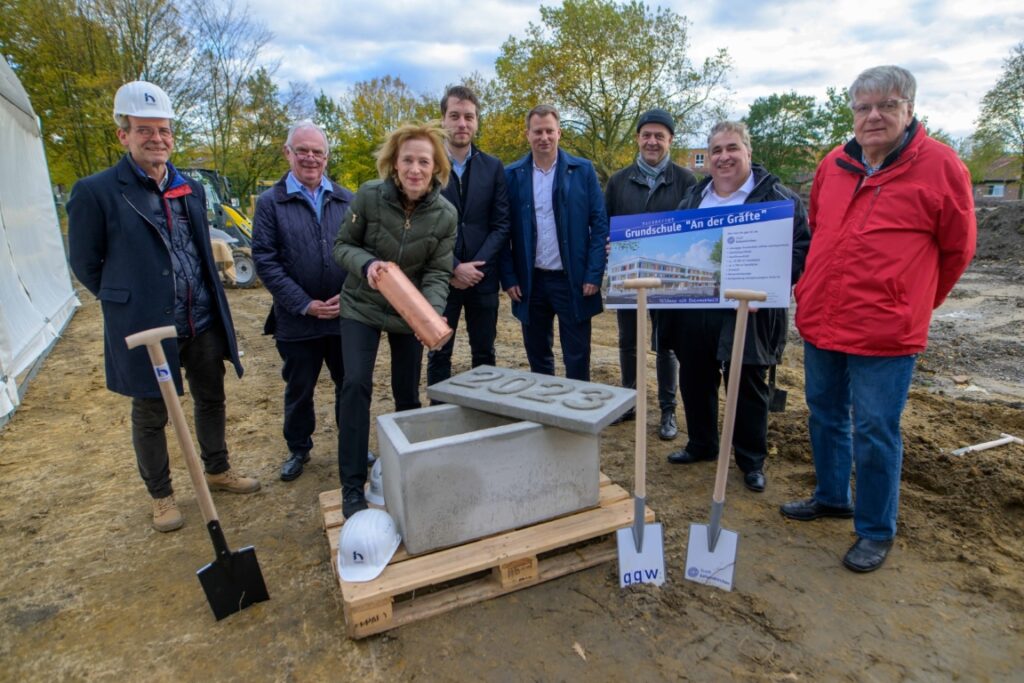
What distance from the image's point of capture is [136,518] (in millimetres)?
3309

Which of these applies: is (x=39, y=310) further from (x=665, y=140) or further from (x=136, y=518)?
(x=665, y=140)

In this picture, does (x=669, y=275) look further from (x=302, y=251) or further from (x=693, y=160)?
(x=693, y=160)

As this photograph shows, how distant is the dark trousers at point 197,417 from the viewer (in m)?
3.00

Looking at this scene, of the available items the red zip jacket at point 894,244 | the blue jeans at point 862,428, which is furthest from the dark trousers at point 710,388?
the red zip jacket at point 894,244

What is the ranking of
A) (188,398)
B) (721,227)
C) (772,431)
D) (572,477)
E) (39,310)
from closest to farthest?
(572,477) → (721,227) → (772,431) → (188,398) → (39,310)

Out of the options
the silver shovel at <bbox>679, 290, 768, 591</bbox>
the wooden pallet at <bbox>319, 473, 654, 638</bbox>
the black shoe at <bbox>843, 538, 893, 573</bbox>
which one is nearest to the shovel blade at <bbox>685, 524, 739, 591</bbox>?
the silver shovel at <bbox>679, 290, 768, 591</bbox>

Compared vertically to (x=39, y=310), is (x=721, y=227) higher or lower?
higher

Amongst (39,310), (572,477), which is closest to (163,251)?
(572,477)

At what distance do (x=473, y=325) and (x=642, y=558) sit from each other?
1.93 meters

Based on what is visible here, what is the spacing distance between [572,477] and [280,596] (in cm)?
145

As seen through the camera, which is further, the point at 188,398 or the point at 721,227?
the point at 188,398

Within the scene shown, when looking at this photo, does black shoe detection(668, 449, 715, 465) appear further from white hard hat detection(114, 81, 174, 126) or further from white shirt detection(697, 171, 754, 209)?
white hard hat detection(114, 81, 174, 126)

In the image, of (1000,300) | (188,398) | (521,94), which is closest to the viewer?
(188,398)

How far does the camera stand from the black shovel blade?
2.35m
